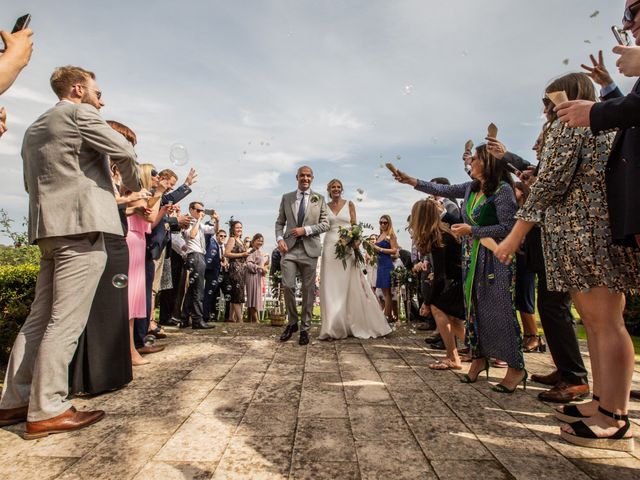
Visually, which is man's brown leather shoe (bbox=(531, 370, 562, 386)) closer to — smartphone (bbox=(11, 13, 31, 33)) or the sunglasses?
the sunglasses

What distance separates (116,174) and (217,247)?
5.27 m

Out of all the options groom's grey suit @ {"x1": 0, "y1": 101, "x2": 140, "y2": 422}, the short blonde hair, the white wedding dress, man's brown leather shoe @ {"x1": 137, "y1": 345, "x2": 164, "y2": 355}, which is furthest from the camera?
the white wedding dress

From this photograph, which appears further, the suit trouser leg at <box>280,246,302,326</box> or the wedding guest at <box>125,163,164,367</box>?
the suit trouser leg at <box>280,246,302,326</box>

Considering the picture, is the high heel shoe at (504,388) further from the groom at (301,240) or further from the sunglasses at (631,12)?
the groom at (301,240)

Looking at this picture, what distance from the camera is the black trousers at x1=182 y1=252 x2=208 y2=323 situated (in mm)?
7660

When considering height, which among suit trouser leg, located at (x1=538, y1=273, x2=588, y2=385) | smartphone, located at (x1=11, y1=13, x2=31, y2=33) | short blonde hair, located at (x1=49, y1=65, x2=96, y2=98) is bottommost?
suit trouser leg, located at (x1=538, y1=273, x2=588, y2=385)

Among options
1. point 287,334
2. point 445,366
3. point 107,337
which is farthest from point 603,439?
point 287,334

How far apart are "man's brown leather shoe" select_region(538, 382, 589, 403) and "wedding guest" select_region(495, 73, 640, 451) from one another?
425 mm

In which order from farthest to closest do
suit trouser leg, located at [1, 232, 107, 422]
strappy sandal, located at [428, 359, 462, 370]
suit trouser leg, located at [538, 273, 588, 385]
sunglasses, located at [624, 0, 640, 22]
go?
1. strappy sandal, located at [428, 359, 462, 370]
2. suit trouser leg, located at [538, 273, 588, 385]
3. suit trouser leg, located at [1, 232, 107, 422]
4. sunglasses, located at [624, 0, 640, 22]

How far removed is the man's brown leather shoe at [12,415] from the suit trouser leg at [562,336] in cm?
415

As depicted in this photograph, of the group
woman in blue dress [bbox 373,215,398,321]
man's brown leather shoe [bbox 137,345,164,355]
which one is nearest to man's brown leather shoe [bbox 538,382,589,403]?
man's brown leather shoe [bbox 137,345,164,355]

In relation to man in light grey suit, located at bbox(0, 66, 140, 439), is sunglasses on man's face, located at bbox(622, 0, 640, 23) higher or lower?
higher

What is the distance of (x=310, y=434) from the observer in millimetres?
2281

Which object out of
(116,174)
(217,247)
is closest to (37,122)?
(116,174)
